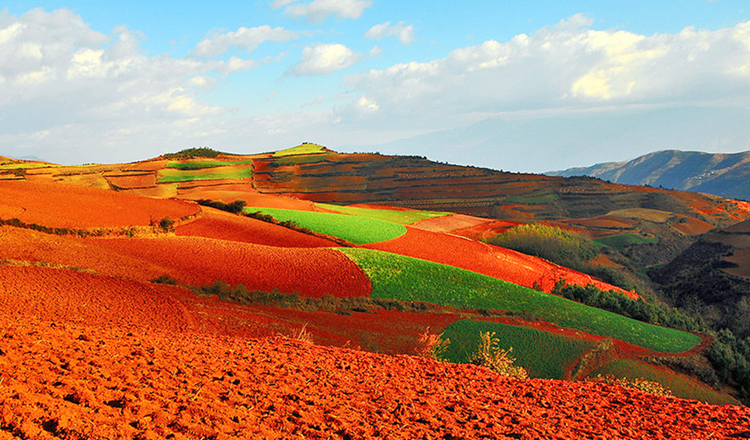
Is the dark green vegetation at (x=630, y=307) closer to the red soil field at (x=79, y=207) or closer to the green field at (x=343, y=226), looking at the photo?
the green field at (x=343, y=226)

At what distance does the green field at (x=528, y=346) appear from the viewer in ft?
62.0

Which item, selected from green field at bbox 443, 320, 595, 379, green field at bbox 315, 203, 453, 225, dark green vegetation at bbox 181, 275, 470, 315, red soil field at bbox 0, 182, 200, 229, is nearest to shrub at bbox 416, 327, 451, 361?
green field at bbox 443, 320, 595, 379

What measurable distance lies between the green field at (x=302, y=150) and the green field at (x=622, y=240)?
73715 mm

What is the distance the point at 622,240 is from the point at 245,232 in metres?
49.9

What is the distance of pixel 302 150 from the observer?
124 meters

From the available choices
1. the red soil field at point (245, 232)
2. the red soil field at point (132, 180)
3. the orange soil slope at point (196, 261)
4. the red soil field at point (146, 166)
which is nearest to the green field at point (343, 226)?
the red soil field at point (245, 232)

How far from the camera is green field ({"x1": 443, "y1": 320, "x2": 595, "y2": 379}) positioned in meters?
18.9

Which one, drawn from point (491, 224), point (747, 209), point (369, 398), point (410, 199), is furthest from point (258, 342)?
point (747, 209)

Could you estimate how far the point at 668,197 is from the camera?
3462 inches

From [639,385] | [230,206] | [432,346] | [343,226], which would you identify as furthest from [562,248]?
[432,346]

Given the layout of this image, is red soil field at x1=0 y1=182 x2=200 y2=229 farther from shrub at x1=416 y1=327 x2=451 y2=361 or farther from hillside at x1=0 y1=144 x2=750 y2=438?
shrub at x1=416 y1=327 x2=451 y2=361

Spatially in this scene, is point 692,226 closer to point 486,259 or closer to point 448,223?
point 448,223

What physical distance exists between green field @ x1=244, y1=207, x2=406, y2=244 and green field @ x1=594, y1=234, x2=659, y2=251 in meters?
31.6

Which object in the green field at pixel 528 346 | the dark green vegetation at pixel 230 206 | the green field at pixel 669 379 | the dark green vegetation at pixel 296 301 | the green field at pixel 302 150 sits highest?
the green field at pixel 302 150
